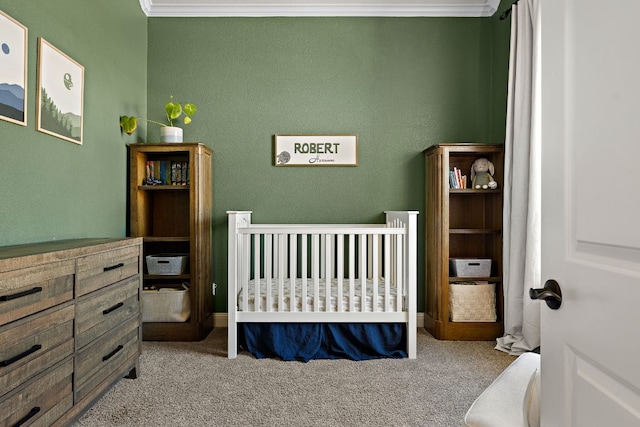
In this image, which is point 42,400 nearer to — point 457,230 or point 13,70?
point 13,70

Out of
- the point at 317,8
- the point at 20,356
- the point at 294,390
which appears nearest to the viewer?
the point at 20,356

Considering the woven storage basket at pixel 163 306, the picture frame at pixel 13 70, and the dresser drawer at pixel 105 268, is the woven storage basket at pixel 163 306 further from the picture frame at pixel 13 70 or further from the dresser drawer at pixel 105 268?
the picture frame at pixel 13 70

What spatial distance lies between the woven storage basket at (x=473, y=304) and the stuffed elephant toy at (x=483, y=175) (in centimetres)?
77

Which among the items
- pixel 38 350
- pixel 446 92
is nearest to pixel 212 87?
pixel 446 92

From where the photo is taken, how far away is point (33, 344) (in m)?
1.45

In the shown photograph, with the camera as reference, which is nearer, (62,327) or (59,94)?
(62,327)

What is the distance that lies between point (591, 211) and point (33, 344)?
1739 millimetres

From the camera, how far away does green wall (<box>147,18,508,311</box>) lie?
11.3 feet

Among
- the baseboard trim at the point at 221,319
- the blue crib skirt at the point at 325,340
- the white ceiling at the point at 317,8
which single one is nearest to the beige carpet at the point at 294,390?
the blue crib skirt at the point at 325,340

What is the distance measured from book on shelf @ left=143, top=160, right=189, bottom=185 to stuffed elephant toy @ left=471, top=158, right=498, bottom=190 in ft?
7.40

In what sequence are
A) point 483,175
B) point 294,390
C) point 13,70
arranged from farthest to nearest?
point 483,175
point 294,390
point 13,70

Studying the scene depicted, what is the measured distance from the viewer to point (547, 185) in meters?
0.87

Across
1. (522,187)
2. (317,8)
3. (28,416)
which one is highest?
(317,8)

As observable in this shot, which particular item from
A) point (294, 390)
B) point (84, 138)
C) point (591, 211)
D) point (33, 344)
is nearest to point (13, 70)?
point (84, 138)
